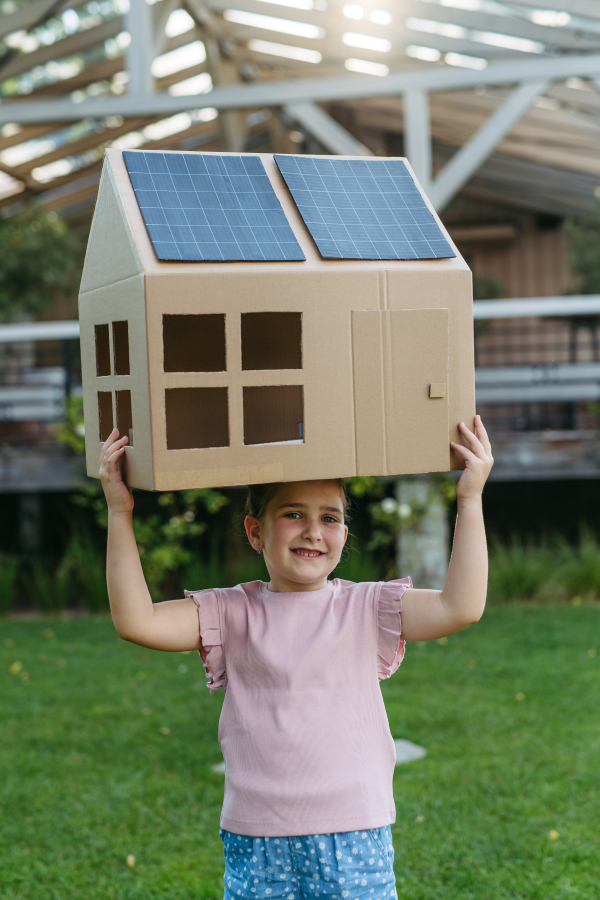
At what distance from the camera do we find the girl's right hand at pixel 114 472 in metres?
1.53

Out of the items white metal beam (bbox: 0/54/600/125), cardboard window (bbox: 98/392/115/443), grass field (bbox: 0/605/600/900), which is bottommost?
grass field (bbox: 0/605/600/900)

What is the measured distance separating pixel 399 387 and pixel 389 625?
0.48 metres

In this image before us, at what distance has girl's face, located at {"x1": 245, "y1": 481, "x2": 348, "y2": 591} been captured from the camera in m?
1.68

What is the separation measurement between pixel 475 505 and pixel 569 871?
67.3 inches

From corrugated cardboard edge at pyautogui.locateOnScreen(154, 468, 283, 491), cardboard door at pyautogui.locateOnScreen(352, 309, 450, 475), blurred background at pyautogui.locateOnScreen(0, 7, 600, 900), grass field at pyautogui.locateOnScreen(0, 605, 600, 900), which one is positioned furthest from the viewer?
blurred background at pyautogui.locateOnScreen(0, 7, 600, 900)

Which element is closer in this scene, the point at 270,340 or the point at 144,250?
the point at 144,250

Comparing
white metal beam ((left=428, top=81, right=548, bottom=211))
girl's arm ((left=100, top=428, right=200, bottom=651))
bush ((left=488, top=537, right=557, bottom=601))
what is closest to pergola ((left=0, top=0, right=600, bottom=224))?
white metal beam ((left=428, top=81, right=548, bottom=211))

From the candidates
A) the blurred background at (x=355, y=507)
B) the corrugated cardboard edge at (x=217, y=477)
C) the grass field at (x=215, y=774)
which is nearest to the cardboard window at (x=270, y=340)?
the corrugated cardboard edge at (x=217, y=477)

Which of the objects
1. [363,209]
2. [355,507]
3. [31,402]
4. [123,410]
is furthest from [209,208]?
[31,402]

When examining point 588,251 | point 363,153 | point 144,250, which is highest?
point 363,153

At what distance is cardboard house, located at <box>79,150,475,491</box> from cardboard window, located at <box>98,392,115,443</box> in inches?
1.7

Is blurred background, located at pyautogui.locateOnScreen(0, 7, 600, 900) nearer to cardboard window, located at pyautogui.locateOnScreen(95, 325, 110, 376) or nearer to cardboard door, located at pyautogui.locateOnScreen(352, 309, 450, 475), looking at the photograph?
cardboard window, located at pyautogui.locateOnScreen(95, 325, 110, 376)

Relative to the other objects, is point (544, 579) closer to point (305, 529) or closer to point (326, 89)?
point (326, 89)

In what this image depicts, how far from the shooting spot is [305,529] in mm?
1679
